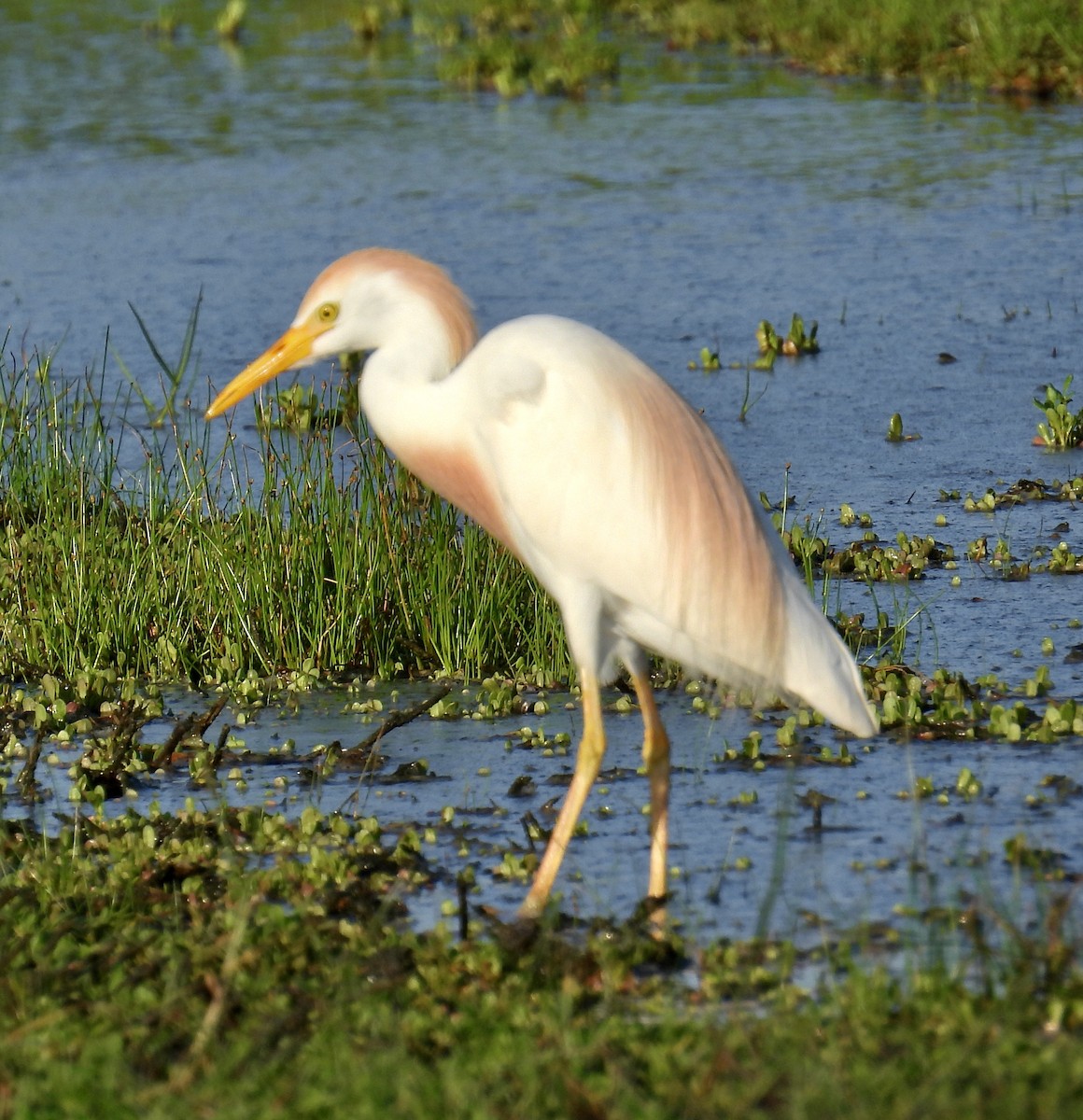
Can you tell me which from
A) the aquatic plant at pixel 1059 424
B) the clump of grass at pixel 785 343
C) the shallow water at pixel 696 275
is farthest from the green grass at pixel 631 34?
the aquatic plant at pixel 1059 424

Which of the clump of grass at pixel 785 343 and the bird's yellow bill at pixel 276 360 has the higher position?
the bird's yellow bill at pixel 276 360

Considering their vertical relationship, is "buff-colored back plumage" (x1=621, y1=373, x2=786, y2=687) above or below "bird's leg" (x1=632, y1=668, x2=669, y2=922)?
above

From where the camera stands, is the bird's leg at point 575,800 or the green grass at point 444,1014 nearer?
the green grass at point 444,1014

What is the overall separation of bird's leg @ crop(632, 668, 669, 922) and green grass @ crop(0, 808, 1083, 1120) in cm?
27

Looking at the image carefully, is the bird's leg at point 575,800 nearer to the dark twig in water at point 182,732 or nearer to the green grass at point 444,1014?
the green grass at point 444,1014

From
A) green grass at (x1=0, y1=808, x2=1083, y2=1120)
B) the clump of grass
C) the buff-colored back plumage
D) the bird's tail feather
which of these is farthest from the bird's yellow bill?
the clump of grass

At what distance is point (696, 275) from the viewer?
10.4 metres

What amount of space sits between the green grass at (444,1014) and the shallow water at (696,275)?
265 mm

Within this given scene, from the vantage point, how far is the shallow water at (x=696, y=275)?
4.45 metres

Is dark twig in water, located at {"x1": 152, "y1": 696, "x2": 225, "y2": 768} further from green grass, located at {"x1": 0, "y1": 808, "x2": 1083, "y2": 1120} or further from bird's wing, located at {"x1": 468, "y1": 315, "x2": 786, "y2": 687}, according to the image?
bird's wing, located at {"x1": 468, "y1": 315, "x2": 786, "y2": 687}

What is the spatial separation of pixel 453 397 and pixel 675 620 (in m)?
0.64

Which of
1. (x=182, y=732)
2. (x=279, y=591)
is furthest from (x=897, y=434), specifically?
(x=182, y=732)

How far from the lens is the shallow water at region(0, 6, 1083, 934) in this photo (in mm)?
4449

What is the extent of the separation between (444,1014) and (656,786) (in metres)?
0.96
